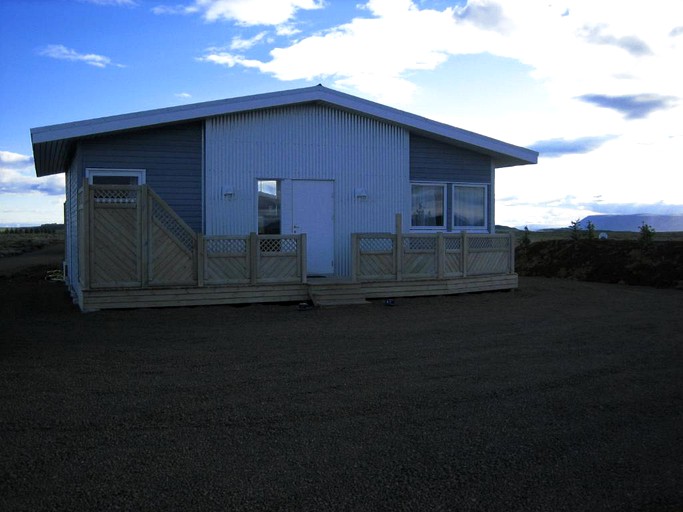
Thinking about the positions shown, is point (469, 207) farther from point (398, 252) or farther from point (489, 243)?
point (398, 252)

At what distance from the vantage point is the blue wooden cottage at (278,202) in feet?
38.3

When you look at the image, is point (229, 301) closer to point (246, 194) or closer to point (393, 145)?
point (246, 194)

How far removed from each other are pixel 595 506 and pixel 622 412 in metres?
2.00

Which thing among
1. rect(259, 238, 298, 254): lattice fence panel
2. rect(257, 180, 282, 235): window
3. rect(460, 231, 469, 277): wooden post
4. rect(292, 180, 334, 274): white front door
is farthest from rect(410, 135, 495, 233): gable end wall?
rect(259, 238, 298, 254): lattice fence panel

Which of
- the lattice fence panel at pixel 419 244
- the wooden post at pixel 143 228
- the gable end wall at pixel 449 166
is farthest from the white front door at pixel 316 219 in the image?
the wooden post at pixel 143 228

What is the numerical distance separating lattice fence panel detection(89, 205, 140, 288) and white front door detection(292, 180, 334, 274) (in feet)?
12.3

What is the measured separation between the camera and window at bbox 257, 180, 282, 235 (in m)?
14.0

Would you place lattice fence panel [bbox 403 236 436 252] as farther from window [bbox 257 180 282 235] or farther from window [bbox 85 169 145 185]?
window [bbox 85 169 145 185]

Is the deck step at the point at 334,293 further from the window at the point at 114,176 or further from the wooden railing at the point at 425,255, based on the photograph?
the window at the point at 114,176

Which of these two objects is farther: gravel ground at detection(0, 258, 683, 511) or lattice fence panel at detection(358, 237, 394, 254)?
lattice fence panel at detection(358, 237, 394, 254)

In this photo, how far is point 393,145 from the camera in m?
15.1

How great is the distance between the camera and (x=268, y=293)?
1262 cm

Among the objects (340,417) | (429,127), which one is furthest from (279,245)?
(340,417)


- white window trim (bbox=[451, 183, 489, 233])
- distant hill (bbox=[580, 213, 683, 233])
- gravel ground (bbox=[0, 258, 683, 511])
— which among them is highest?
distant hill (bbox=[580, 213, 683, 233])
